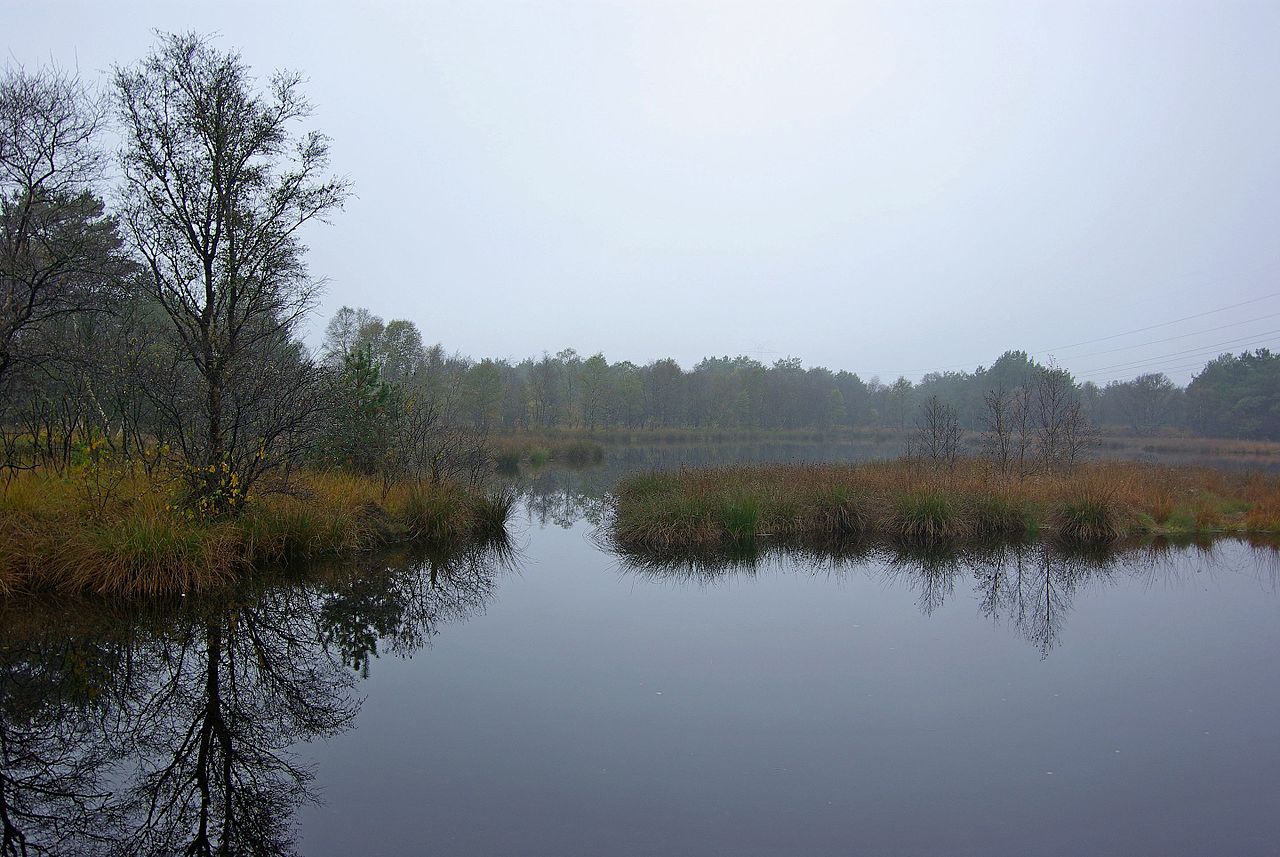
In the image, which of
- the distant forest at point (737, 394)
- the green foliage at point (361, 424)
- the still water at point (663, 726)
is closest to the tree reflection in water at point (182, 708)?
the still water at point (663, 726)

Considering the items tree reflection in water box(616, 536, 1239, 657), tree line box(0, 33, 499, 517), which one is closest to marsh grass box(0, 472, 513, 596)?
tree line box(0, 33, 499, 517)

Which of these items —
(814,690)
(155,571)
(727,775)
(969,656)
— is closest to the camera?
(727,775)

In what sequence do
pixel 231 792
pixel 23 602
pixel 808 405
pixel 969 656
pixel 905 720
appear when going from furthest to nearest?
pixel 808 405 < pixel 23 602 < pixel 969 656 < pixel 905 720 < pixel 231 792

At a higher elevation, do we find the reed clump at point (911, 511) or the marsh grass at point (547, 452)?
the marsh grass at point (547, 452)

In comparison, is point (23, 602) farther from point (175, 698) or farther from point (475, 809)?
point (475, 809)

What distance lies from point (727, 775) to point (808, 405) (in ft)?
255

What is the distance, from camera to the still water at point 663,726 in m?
4.07

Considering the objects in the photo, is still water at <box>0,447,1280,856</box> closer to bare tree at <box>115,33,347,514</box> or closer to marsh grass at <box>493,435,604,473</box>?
bare tree at <box>115,33,347,514</box>

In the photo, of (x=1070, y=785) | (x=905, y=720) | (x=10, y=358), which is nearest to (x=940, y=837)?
(x=1070, y=785)

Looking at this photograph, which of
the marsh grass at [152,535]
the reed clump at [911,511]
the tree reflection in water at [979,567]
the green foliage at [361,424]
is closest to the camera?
the marsh grass at [152,535]

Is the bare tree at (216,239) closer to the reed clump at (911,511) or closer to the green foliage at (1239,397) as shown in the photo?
the reed clump at (911,511)

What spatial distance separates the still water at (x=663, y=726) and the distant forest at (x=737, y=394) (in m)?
27.1

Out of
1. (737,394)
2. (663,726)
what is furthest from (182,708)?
(737,394)

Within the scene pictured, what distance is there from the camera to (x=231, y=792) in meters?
4.39
